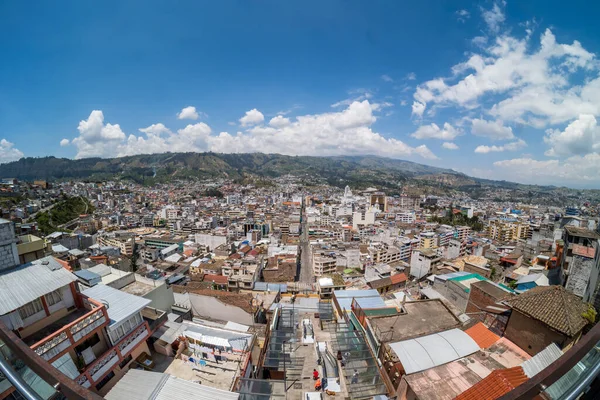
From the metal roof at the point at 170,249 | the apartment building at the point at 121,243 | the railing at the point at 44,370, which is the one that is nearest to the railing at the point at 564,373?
the railing at the point at 44,370

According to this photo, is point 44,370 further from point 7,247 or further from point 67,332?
point 7,247

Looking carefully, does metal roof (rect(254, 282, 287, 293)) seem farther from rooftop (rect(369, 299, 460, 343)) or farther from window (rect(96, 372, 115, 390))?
window (rect(96, 372, 115, 390))

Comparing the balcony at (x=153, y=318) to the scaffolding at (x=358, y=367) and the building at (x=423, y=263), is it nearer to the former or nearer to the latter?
the scaffolding at (x=358, y=367)

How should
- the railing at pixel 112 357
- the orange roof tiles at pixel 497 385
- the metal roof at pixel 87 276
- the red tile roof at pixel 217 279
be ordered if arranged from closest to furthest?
the orange roof tiles at pixel 497 385
the railing at pixel 112 357
the metal roof at pixel 87 276
the red tile roof at pixel 217 279

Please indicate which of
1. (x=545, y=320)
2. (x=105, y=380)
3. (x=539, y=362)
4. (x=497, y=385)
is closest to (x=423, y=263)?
(x=545, y=320)

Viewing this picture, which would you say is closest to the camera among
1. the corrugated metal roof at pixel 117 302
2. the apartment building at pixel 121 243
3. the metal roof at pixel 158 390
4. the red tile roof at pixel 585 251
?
the metal roof at pixel 158 390

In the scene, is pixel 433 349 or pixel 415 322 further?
pixel 415 322

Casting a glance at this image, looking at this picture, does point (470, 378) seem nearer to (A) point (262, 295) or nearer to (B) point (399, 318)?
(B) point (399, 318)
